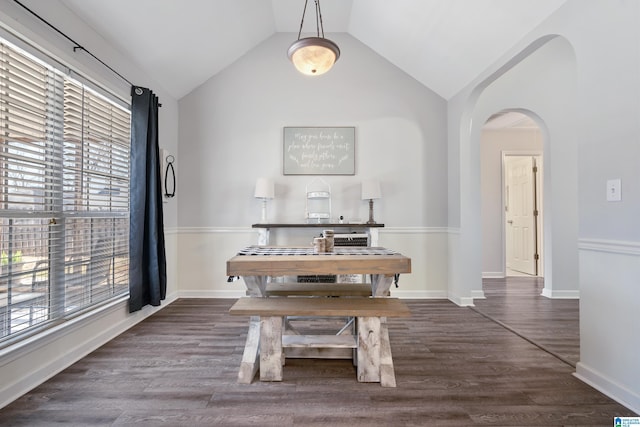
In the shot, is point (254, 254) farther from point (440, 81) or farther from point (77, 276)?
point (440, 81)

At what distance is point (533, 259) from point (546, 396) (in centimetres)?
419

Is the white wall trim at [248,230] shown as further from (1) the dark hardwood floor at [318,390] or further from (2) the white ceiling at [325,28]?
(2) the white ceiling at [325,28]

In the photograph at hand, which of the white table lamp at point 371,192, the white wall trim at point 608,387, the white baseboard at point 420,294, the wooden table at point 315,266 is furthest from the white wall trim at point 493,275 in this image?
the wooden table at point 315,266

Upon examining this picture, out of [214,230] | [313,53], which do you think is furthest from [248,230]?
[313,53]

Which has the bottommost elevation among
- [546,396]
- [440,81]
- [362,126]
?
[546,396]

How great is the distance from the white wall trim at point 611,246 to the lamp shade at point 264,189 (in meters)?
2.68

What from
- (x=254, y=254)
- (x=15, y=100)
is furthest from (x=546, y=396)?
(x=15, y=100)

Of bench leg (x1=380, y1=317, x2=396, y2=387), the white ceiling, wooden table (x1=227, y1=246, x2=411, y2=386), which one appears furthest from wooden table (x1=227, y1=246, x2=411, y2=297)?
the white ceiling

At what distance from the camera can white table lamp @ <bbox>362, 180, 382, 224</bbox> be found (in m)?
3.57

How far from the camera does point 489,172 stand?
5.16 meters

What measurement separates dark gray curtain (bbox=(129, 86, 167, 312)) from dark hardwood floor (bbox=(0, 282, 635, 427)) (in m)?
0.46

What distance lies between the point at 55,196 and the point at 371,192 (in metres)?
2.71

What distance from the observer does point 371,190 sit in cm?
358

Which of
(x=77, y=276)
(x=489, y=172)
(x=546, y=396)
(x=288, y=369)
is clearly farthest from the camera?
(x=489, y=172)
